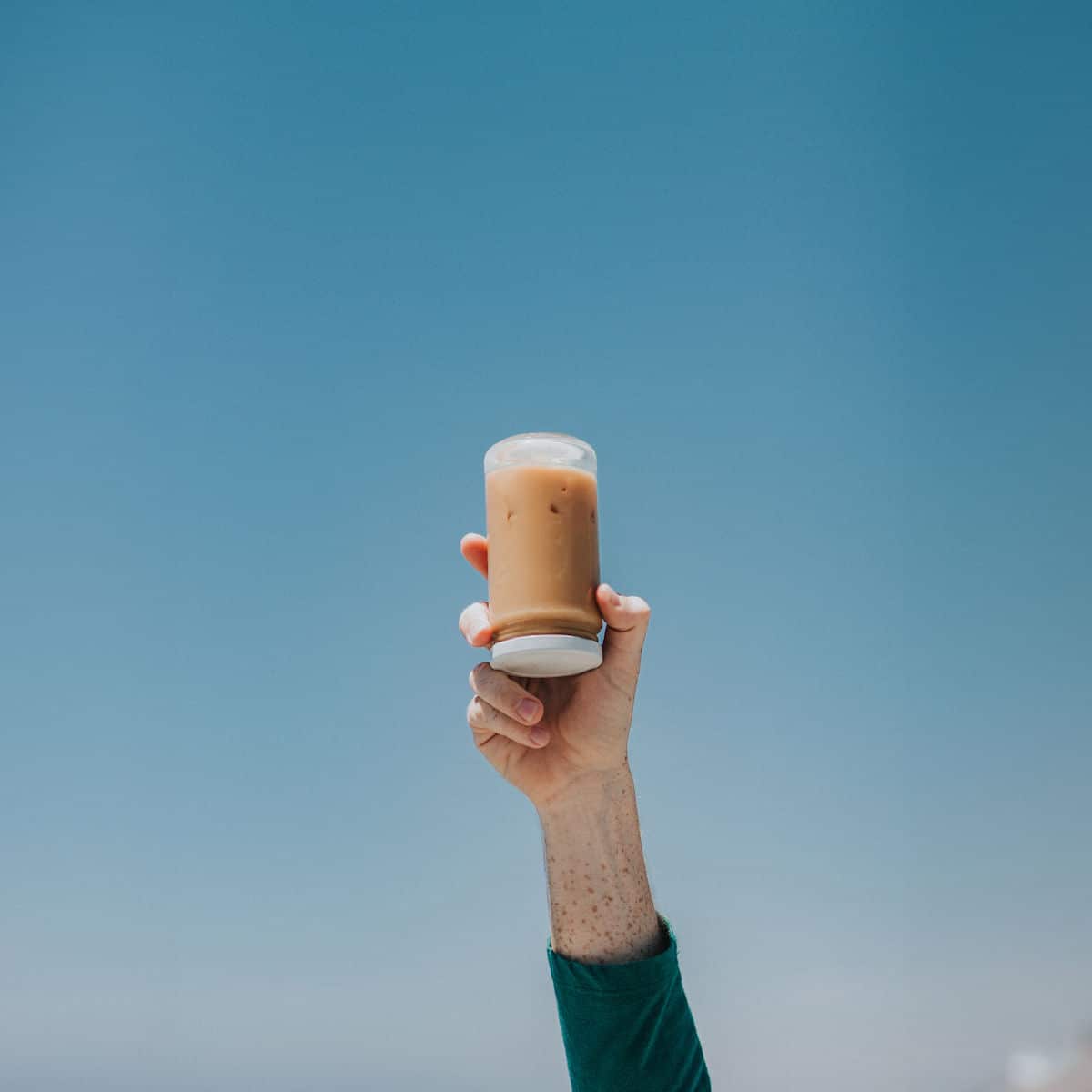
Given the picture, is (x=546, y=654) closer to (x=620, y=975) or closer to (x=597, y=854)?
(x=597, y=854)

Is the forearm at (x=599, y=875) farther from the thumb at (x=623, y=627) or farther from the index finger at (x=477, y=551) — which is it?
the index finger at (x=477, y=551)

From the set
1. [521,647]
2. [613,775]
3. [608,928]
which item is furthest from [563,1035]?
[521,647]

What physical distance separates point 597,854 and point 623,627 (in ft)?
1.94

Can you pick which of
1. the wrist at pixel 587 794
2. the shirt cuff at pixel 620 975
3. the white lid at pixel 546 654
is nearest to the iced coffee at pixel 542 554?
the white lid at pixel 546 654

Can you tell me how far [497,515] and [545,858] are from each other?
2.86 feet

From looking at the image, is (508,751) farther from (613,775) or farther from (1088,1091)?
(1088,1091)

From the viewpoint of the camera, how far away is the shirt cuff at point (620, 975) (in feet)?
7.59

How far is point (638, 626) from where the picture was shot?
238 centimetres

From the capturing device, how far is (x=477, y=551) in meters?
2.53

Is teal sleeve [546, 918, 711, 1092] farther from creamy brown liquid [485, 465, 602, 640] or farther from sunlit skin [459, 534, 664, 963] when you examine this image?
creamy brown liquid [485, 465, 602, 640]

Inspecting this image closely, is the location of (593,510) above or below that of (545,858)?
above

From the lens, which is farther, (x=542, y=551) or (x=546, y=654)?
(x=542, y=551)

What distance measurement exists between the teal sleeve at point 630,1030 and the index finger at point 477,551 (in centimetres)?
96

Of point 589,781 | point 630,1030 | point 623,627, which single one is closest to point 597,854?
point 589,781
